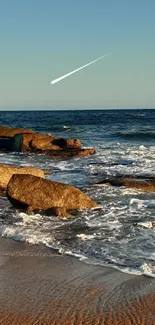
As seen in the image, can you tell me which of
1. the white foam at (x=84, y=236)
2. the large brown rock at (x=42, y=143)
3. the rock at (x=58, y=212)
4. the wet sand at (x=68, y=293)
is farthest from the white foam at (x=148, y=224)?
the large brown rock at (x=42, y=143)

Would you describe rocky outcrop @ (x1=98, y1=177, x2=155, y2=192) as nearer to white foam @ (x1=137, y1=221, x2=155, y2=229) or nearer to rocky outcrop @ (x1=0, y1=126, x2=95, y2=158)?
white foam @ (x1=137, y1=221, x2=155, y2=229)

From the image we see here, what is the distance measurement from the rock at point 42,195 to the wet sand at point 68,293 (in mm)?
3613

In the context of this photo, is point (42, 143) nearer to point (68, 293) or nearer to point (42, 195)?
point (42, 195)

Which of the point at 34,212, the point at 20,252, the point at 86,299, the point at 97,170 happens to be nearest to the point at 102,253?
the point at 20,252

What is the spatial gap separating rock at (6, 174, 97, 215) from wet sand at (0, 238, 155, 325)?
361 centimetres

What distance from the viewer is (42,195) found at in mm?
10695

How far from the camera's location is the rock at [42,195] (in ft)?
35.1

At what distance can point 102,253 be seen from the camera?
23.8ft

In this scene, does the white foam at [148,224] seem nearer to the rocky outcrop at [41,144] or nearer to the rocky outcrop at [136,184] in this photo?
the rocky outcrop at [136,184]

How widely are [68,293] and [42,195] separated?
5348 millimetres

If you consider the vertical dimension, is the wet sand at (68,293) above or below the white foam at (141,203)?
above

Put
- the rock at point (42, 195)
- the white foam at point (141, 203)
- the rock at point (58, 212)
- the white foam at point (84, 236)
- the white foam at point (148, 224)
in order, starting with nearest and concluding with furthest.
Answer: the white foam at point (84, 236), the white foam at point (148, 224), the rock at point (58, 212), the rock at point (42, 195), the white foam at point (141, 203)

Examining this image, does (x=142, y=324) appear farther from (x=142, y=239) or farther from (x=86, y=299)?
(x=142, y=239)

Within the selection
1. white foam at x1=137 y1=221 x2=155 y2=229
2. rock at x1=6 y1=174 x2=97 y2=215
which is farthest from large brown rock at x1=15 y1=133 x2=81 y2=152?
white foam at x1=137 y1=221 x2=155 y2=229
